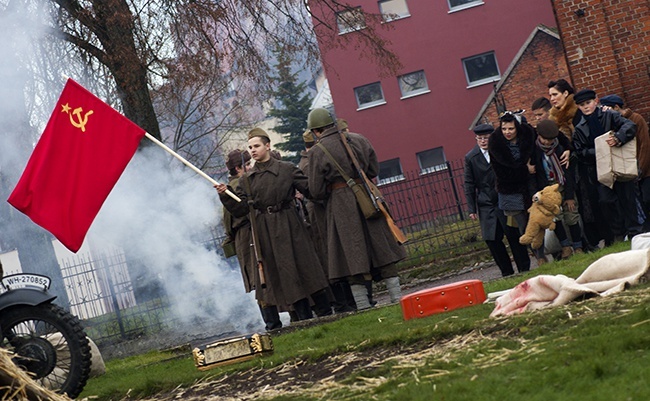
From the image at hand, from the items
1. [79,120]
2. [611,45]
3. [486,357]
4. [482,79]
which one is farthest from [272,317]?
[482,79]

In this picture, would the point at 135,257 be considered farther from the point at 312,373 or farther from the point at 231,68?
the point at 312,373

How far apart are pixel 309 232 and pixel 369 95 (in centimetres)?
3671

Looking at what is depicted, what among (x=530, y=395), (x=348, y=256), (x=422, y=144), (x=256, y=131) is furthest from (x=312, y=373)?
(x=422, y=144)

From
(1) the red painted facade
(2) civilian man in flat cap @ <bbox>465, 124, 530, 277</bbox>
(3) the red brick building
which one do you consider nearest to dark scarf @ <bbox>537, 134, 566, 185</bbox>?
(2) civilian man in flat cap @ <bbox>465, 124, 530, 277</bbox>

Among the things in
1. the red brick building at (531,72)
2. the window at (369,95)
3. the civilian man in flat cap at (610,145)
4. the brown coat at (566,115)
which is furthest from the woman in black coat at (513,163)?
the window at (369,95)

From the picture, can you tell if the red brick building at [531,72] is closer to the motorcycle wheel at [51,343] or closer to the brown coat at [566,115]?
the brown coat at [566,115]

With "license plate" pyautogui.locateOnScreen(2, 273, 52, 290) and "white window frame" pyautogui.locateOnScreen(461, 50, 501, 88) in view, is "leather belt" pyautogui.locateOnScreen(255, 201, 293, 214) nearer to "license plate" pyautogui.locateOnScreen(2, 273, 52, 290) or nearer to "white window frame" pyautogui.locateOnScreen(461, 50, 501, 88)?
"license plate" pyautogui.locateOnScreen(2, 273, 52, 290)

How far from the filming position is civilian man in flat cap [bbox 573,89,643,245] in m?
12.7

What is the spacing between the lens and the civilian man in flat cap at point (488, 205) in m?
13.0

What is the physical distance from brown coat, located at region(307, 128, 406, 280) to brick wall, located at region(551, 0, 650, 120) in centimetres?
674

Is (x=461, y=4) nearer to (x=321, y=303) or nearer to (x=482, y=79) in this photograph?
(x=482, y=79)

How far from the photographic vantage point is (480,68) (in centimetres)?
4819

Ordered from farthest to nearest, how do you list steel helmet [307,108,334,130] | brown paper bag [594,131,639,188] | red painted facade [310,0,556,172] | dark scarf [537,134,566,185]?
red painted facade [310,0,556,172], brown paper bag [594,131,639,188], dark scarf [537,134,566,185], steel helmet [307,108,334,130]

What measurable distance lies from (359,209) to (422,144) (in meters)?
36.8
